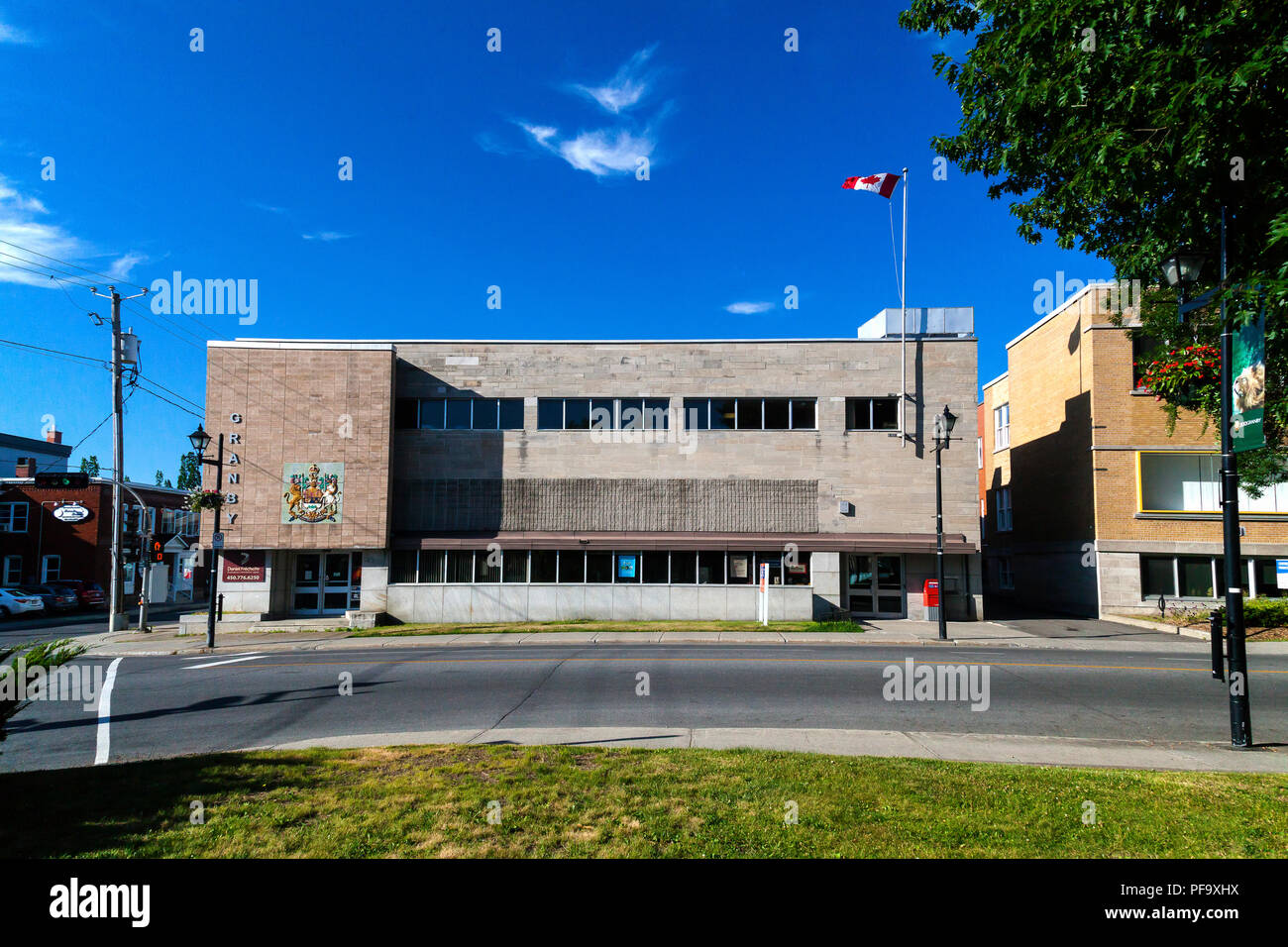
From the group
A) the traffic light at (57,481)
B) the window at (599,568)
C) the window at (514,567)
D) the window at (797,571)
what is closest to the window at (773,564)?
the window at (797,571)

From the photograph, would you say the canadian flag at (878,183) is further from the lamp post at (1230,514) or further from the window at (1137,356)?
the lamp post at (1230,514)

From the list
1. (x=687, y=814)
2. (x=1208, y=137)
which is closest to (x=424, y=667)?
(x=687, y=814)

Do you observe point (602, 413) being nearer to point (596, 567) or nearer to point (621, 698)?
point (596, 567)

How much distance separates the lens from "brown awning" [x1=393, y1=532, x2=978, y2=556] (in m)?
26.0

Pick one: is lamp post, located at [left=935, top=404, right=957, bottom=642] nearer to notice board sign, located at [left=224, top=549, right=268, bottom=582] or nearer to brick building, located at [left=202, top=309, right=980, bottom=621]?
brick building, located at [left=202, top=309, right=980, bottom=621]

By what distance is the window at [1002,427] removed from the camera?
1410 inches

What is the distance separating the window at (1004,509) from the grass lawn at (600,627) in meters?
15.4

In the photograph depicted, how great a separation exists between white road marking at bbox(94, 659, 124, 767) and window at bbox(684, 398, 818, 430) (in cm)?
1909

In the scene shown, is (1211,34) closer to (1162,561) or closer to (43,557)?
(1162,561)

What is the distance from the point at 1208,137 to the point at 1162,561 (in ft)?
78.0

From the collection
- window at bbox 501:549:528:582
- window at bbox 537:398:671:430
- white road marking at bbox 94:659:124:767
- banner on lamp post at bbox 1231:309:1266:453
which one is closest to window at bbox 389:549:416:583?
window at bbox 501:549:528:582
